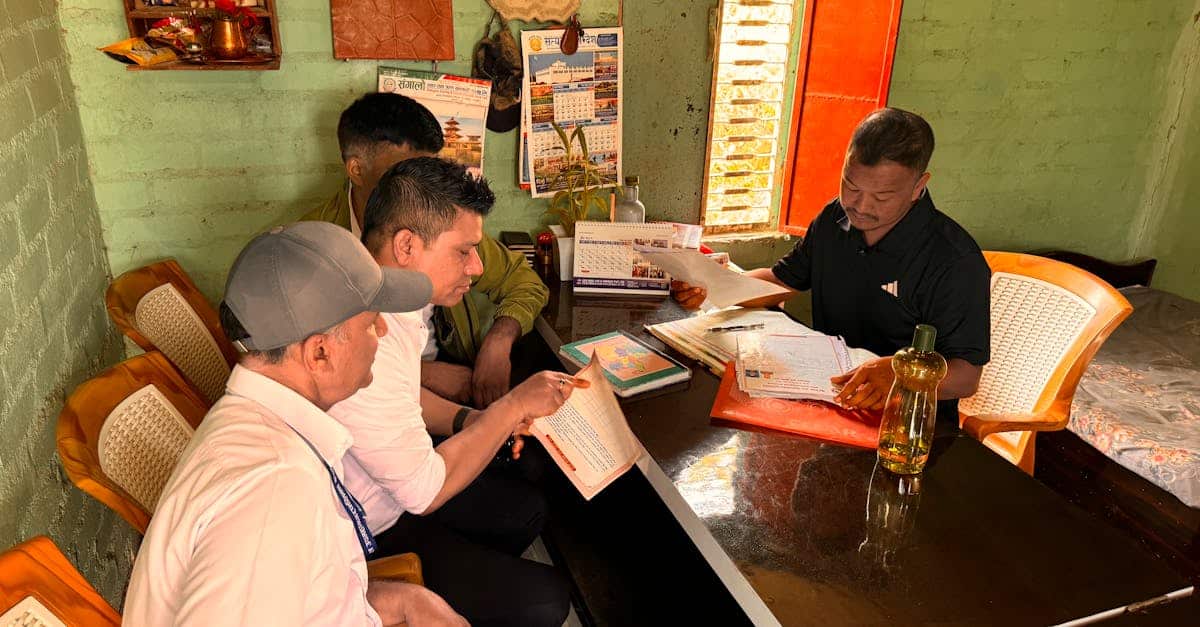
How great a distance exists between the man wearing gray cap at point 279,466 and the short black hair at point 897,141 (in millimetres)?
1231

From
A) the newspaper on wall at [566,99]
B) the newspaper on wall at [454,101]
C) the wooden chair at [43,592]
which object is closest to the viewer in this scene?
the wooden chair at [43,592]

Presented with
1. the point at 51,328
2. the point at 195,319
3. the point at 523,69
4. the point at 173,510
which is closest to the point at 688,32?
the point at 523,69

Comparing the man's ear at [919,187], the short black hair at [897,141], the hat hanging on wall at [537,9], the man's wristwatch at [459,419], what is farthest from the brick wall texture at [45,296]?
the man's ear at [919,187]

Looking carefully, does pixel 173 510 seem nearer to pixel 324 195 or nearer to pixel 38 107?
pixel 38 107

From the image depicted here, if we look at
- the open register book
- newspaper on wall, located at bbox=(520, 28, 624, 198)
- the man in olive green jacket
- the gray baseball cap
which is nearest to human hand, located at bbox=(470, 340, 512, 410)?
the man in olive green jacket

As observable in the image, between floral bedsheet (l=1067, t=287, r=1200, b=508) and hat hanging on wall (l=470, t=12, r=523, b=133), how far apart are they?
8.12 feet

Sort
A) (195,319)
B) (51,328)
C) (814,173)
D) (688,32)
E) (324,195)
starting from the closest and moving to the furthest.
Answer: (51,328) → (195,319) → (324,195) → (688,32) → (814,173)

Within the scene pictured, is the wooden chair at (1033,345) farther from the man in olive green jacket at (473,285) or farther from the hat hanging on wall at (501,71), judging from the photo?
the hat hanging on wall at (501,71)

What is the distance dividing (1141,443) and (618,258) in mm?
2026

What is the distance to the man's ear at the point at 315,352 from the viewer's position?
113 cm

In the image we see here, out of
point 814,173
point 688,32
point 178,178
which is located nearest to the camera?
point 178,178

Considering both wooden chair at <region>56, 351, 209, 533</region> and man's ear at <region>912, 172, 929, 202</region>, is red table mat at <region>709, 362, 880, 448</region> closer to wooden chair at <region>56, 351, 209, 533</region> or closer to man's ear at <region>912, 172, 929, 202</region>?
man's ear at <region>912, 172, 929, 202</region>

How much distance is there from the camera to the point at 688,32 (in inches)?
112

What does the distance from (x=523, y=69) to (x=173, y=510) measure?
2078 millimetres
